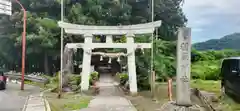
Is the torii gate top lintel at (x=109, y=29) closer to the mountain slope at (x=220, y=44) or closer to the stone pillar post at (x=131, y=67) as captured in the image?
the stone pillar post at (x=131, y=67)

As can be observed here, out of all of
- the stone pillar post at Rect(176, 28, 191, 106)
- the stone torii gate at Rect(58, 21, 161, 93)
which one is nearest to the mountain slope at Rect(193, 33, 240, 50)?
the stone torii gate at Rect(58, 21, 161, 93)

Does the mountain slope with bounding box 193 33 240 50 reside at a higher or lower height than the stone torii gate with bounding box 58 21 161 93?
higher

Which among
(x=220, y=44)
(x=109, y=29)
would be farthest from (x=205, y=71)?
(x=109, y=29)

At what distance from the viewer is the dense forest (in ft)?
81.1

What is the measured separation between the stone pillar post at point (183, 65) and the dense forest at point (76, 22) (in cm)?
1217

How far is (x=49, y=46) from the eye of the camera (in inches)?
973

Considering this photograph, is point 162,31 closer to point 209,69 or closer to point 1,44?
point 209,69

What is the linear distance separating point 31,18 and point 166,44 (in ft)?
39.3

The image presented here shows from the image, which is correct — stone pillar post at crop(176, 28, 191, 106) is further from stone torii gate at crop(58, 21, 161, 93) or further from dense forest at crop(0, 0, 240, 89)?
dense forest at crop(0, 0, 240, 89)

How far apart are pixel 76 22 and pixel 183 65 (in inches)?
714

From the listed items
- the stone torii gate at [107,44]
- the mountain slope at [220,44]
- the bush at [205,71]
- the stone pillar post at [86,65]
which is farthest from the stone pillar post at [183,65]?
the mountain slope at [220,44]

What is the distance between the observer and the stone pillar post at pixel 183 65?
7.73m

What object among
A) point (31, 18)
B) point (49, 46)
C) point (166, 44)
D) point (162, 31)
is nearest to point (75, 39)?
point (49, 46)

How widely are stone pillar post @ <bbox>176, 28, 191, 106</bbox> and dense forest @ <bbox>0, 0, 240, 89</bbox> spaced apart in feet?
39.9
